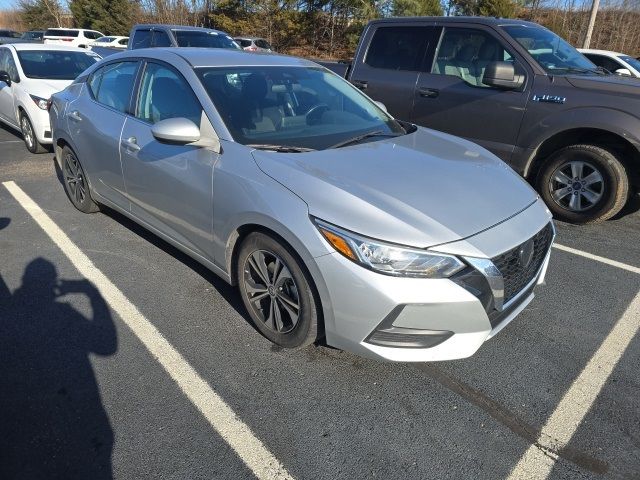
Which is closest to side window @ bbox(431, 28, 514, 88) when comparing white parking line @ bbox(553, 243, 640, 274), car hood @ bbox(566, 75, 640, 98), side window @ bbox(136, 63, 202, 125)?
car hood @ bbox(566, 75, 640, 98)

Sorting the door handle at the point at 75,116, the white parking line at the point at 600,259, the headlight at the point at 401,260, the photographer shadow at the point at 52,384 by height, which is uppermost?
the door handle at the point at 75,116

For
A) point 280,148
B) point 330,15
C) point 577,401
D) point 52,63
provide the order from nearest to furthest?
point 577,401, point 280,148, point 52,63, point 330,15

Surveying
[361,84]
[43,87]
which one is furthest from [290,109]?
[43,87]

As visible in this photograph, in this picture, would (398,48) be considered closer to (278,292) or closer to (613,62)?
(278,292)

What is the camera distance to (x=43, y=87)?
7078 millimetres

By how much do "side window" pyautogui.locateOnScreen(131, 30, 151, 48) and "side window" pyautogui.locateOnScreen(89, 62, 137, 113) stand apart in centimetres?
652

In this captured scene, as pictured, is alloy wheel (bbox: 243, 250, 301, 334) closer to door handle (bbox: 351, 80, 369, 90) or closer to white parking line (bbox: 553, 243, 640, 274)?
white parking line (bbox: 553, 243, 640, 274)

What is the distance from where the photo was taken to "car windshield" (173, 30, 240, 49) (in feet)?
32.4

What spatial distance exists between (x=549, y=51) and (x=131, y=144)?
4.38 meters

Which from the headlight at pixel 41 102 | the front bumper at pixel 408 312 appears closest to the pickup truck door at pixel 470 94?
the front bumper at pixel 408 312

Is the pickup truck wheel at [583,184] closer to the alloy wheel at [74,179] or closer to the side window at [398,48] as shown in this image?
the side window at [398,48]

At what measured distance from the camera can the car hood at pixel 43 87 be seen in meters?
6.96

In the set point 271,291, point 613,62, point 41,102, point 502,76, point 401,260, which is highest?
point 613,62

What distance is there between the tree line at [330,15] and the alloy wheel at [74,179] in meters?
27.6
